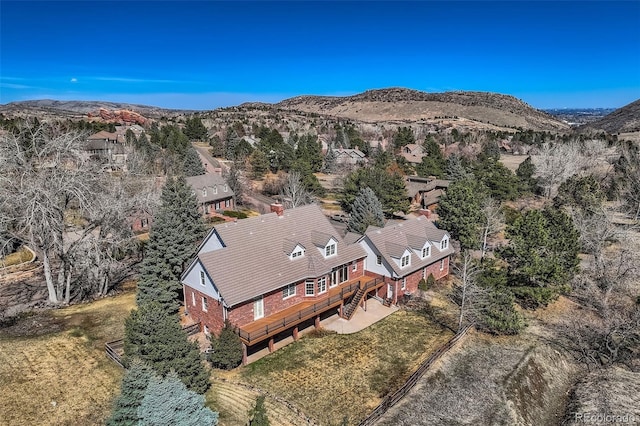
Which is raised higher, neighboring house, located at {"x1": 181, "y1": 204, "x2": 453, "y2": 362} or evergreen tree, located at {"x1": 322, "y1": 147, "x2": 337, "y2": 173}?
evergreen tree, located at {"x1": 322, "y1": 147, "x2": 337, "y2": 173}

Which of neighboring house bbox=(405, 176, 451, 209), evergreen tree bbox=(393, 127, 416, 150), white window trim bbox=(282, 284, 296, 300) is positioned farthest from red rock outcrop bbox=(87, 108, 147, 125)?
white window trim bbox=(282, 284, 296, 300)

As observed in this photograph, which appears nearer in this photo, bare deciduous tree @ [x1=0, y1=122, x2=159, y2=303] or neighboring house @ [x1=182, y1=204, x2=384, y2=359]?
neighboring house @ [x1=182, y1=204, x2=384, y2=359]

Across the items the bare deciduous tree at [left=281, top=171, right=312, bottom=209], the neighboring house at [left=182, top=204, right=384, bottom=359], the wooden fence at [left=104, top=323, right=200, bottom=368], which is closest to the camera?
the wooden fence at [left=104, top=323, right=200, bottom=368]

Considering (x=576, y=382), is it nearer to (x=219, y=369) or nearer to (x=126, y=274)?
(x=219, y=369)

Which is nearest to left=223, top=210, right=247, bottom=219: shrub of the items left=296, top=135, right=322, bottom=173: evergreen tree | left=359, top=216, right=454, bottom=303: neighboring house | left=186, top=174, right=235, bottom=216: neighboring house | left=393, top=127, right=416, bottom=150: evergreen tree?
left=186, top=174, right=235, bottom=216: neighboring house

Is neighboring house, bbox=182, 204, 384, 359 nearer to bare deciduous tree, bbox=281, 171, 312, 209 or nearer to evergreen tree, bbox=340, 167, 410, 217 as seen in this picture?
bare deciduous tree, bbox=281, 171, 312, 209

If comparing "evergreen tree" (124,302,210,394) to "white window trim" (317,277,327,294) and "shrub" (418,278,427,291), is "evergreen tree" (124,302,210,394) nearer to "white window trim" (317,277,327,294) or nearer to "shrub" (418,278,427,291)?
"white window trim" (317,277,327,294)

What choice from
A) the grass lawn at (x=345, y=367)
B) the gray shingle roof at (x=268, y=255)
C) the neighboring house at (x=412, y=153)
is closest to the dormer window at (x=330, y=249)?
the gray shingle roof at (x=268, y=255)

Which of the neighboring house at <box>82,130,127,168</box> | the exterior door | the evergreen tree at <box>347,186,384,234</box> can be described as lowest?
the exterior door

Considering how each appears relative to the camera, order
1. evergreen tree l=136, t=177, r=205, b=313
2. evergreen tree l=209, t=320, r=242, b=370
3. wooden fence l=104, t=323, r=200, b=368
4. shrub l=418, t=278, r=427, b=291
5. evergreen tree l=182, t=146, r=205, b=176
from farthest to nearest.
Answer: evergreen tree l=182, t=146, r=205, b=176
shrub l=418, t=278, r=427, b=291
evergreen tree l=136, t=177, r=205, b=313
evergreen tree l=209, t=320, r=242, b=370
wooden fence l=104, t=323, r=200, b=368
